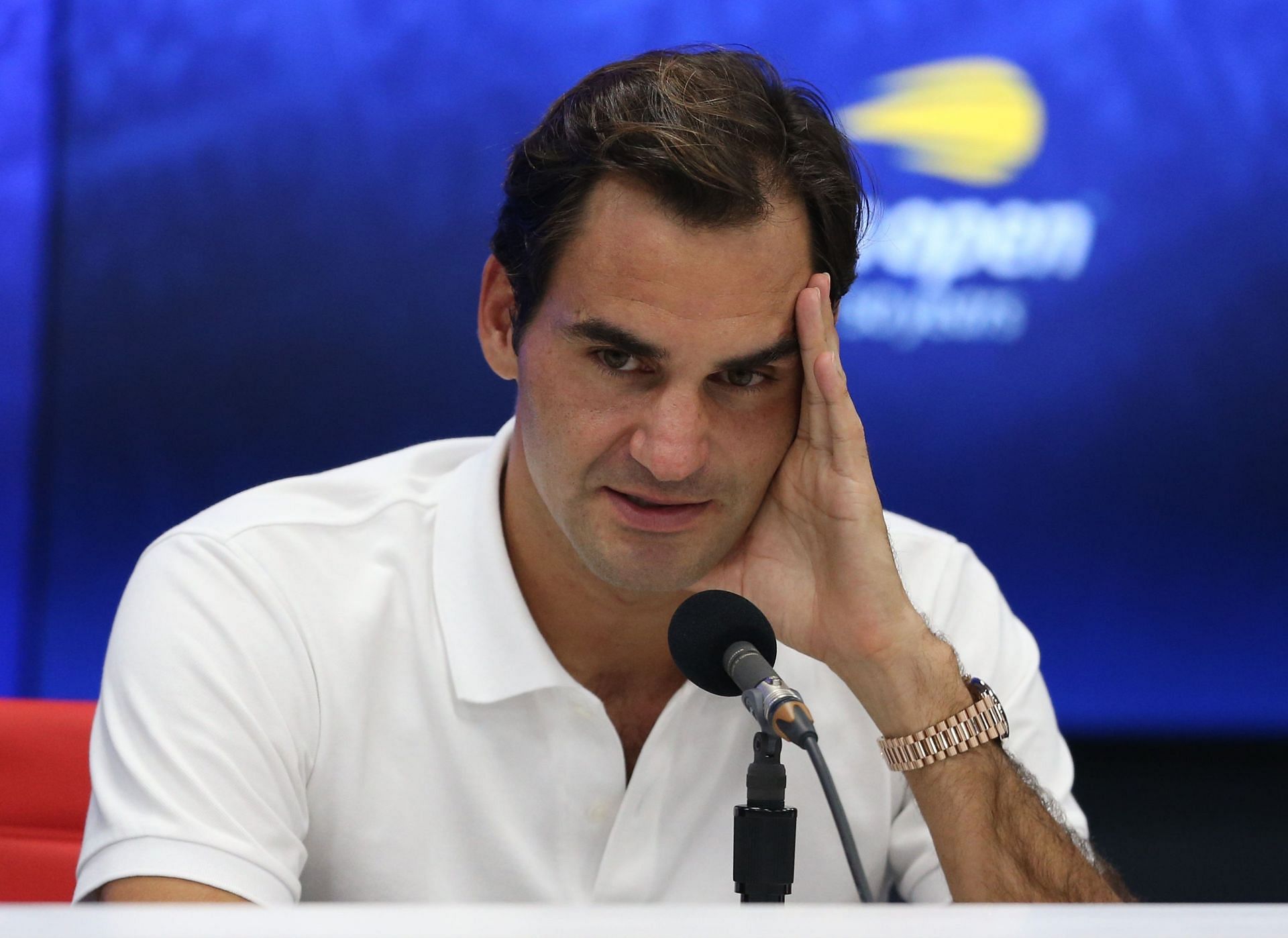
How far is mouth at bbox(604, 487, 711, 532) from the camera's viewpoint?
1494 mm

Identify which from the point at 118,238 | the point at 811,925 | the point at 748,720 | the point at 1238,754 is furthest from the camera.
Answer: the point at 1238,754

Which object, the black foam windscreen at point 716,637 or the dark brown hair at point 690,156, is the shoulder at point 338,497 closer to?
the dark brown hair at point 690,156

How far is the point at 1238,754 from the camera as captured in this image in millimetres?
3457

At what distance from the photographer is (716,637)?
1.08m

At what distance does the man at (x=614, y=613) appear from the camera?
143 centimetres

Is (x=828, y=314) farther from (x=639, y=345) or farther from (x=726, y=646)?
(x=726, y=646)

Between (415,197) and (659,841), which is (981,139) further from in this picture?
(659,841)

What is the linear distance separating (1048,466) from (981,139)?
2.81ft

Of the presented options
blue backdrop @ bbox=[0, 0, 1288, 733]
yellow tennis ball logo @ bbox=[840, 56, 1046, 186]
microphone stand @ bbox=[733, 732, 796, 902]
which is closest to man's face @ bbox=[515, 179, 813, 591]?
microphone stand @ bbox=[733, 732, 796, 902]

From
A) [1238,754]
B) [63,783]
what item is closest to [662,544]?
[63,783]

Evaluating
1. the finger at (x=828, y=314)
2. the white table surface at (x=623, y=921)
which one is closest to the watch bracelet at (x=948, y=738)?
the finger at (x=828, y=314)

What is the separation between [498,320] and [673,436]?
0.41 metres

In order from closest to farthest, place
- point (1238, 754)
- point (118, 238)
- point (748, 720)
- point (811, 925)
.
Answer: point (811, 925)
point (748, 720)
point (118, 238)
point (1238, 754)

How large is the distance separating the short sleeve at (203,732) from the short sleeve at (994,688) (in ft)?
2.35
